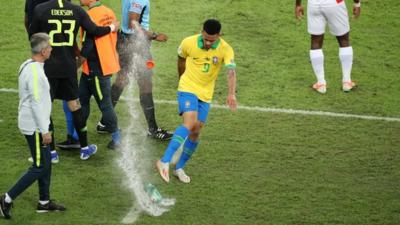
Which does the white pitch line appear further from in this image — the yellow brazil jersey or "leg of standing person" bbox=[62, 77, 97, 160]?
the yellow brazil jersey

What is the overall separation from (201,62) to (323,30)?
419 centimetres

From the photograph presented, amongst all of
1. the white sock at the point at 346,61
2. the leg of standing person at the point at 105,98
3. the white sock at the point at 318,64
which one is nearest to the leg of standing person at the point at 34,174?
the leg of standing person at the point at 105,98

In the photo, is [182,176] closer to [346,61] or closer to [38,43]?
[38,43]

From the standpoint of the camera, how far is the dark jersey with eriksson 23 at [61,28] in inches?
417

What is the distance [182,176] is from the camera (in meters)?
10.7

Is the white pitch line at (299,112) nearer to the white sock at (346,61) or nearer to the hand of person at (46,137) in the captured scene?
the white sock at (346,61)

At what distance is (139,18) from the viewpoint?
1184 centimetres

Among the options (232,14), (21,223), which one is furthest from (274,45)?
(21,223)

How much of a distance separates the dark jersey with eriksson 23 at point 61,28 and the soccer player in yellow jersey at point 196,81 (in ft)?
4.22

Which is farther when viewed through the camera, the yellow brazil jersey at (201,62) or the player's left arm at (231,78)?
the yellow brazil jersey at (201,62)

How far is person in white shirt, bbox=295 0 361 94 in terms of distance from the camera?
45.9 ft

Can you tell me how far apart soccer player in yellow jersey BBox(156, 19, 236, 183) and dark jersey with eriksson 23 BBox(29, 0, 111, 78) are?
1.29 m

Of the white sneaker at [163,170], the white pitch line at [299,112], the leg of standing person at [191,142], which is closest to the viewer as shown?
the white sneaker at [163,170]

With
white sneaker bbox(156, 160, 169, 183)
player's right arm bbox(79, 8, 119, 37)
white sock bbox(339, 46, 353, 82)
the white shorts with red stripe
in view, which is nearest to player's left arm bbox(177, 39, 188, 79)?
player's right arm bbox(79, 8, 119, 37)
